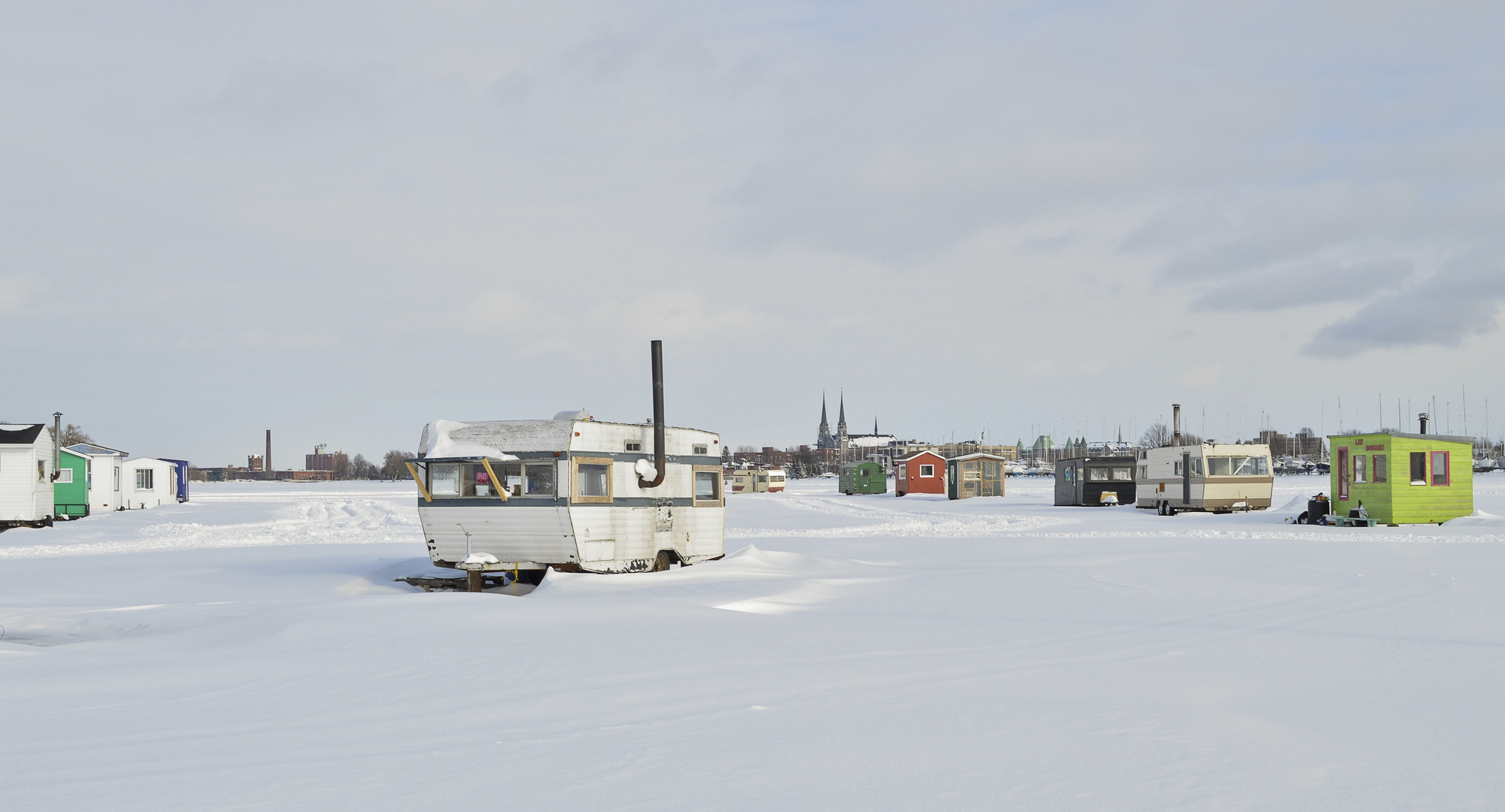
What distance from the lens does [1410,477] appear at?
31422mm

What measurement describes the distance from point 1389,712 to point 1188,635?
3781 millimetres

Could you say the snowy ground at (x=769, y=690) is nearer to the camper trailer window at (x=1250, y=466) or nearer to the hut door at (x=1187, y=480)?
the hut door at (x=1187, y=480)

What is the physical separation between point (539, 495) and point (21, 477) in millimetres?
27930

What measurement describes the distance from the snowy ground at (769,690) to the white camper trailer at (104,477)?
3393cm

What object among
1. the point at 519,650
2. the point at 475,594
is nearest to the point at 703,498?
the point at 475,594

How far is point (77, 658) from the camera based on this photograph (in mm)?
10836

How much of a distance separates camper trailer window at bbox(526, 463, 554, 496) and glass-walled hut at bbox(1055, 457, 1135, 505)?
134 ft

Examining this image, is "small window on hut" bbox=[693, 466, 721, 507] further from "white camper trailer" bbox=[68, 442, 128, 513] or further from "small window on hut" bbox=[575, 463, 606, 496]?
"white camper trailer" bbox=[68, 442, 128, 513]

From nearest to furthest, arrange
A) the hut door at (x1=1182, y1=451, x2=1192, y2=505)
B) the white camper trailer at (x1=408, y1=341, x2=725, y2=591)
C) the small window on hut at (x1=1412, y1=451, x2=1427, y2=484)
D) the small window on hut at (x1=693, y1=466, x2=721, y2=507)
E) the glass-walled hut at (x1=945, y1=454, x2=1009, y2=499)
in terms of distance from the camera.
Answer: the white camper trailer at (x1=408, y1=341, x2=725, y2=591), the small window on hut at (x1=693, y1=466, x2=721, y2=507), the small window on hut at (x1=1412, y1=451, x2=1427, y2=484), the hut door at (x1=1182, y1=451, x2=1192, y2=505), the glass-walled hut at (x1=945, y1=454, x2=1009, y2=499)

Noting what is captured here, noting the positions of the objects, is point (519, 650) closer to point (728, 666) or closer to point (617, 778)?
point (728, 666)

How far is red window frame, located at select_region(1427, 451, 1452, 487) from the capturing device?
3162 centimetres

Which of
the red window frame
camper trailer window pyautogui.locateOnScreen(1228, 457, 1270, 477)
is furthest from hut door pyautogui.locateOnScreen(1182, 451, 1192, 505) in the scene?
the red window frame

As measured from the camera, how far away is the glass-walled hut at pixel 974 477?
64312 mm

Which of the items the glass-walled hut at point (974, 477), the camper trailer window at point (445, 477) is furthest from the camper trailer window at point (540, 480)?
the glass-walled hut at point (974, 477)
